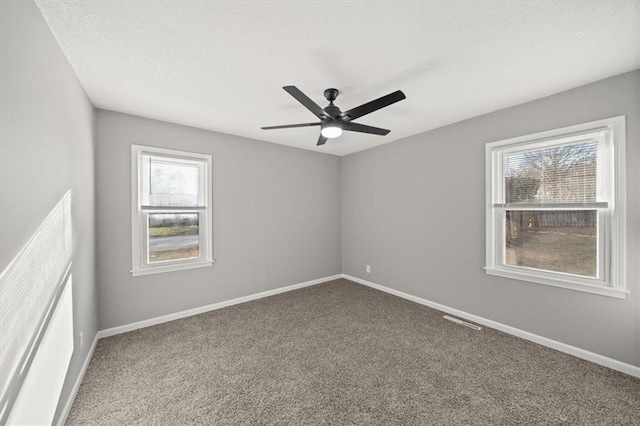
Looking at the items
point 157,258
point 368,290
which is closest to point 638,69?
point 368,290

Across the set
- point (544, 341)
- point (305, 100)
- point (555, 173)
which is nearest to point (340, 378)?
point (544, 341)

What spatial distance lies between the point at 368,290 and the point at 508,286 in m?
2.02

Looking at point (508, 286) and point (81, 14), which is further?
point (508, 286)

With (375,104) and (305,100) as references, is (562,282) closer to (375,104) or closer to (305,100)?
(375,104)

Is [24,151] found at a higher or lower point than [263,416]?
higher

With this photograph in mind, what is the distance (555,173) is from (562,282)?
1.10 metres

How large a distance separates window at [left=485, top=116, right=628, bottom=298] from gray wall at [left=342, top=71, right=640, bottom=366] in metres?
0.08

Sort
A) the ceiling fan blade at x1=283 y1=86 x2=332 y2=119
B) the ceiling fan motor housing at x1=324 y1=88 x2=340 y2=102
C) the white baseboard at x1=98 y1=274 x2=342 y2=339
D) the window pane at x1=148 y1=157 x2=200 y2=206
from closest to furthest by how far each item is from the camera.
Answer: the ceiling fan blade at x1=283 y1=86 x2=332 y2=119, the ceiling fan motor housing at x1=324 y1=88 x2=340 y2=102, the white baseboard at x1=98 y1=274 x2=342 y2=339, the window pane at x1=148 y1=157 x2=200 y2=206

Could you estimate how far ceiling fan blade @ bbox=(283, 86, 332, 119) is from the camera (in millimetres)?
1791

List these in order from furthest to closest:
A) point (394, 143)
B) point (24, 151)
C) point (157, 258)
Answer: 1. point (394, 143)
2. point (157, 258)
3. point (24, 151)

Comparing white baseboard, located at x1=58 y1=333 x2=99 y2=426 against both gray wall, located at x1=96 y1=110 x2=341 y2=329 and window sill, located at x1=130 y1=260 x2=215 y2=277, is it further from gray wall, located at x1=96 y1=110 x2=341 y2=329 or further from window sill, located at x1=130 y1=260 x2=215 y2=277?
window sill, located at x1=130 y1=260 x2=215 y2=277

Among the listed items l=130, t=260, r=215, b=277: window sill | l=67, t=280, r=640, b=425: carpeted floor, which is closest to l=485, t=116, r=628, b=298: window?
l=67, t=280, r=640, b=425: carpeted floor

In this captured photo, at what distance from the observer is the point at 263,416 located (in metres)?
1.70

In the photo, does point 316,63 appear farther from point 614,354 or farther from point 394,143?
point 614,354
